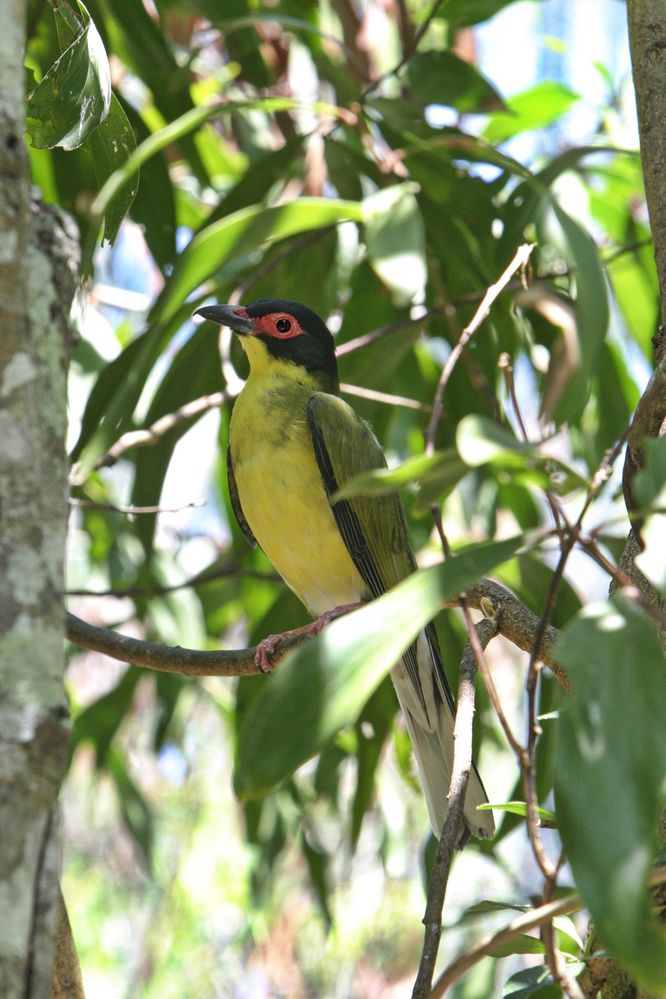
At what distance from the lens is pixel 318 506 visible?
13.2 feet

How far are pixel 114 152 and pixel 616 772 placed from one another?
1.81 meters

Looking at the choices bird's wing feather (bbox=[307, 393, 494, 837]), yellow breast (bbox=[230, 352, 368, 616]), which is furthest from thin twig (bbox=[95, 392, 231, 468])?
bird's wing feather (bbox=[307, 393, 494, 837])

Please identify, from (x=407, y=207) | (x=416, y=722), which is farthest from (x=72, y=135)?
(x=416, y=722)

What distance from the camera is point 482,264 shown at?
159 inches

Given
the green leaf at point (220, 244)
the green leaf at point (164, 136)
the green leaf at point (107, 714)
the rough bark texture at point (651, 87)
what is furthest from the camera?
the green leaf at point (107, 714)

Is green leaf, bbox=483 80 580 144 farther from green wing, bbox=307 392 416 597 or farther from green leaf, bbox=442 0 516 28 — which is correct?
green wing, bbox=307 392 416 597

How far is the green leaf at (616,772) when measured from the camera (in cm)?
136

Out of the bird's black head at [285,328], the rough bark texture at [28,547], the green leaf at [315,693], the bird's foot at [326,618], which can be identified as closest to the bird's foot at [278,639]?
the bird's foot at [326,618]

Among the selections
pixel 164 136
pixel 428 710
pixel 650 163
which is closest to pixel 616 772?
pixel 650 163

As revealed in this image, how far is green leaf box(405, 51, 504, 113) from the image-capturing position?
4.38 metres

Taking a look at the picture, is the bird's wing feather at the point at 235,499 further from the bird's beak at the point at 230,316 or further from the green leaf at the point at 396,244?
the green leaf at the point at 396,244

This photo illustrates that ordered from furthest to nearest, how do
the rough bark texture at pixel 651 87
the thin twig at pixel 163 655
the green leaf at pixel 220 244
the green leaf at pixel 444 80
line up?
the green leaf at pixel 444 80, the thin twig at pixel 163 655, the rough bark texture at pixel 651 87, the green leaf at pixel 220 244

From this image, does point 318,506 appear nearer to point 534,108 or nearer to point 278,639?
point 278,639

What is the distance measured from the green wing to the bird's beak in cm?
36
